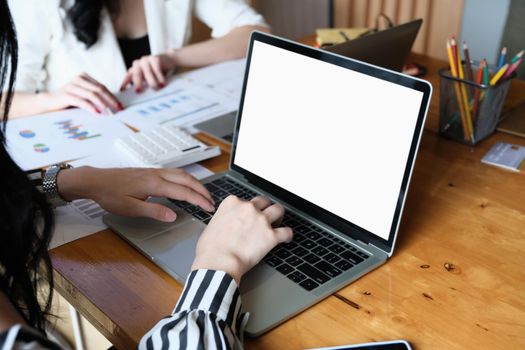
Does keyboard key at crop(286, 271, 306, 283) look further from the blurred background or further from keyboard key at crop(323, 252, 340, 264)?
the blurred background

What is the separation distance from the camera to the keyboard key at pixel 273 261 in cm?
79

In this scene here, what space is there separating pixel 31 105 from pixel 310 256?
0.91 m

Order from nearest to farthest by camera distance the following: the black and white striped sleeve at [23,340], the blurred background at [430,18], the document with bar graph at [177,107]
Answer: the black and white striped sleeve at [23,340]
the document with bar graph at [177,107]
the blurred background at [430,18]

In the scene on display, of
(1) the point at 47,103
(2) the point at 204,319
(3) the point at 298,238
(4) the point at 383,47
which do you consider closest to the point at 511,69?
(4) the point at 383,47

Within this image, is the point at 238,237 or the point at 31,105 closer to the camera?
the point at 238,237

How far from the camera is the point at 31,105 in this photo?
1396mm

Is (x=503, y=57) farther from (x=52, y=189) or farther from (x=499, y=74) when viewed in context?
(x=52, y=189)

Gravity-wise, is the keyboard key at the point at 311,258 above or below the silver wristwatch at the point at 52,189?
below

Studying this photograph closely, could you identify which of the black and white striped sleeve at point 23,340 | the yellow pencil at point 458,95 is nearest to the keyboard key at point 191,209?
the black and white striped sleeve at point 23,340

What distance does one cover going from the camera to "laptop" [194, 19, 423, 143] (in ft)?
3.41

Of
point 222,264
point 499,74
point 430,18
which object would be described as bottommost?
point 430,18

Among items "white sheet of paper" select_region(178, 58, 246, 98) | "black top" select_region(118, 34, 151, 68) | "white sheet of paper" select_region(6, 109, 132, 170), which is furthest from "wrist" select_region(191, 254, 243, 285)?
"black top" select_region(118, 34, 151, 68)

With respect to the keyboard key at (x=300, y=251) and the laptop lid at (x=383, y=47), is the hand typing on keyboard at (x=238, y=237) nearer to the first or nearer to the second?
the keyboard key at (x=300, y=251)

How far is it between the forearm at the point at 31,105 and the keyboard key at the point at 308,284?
907mm
